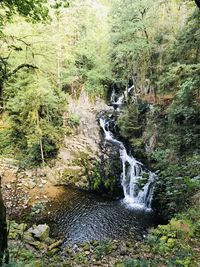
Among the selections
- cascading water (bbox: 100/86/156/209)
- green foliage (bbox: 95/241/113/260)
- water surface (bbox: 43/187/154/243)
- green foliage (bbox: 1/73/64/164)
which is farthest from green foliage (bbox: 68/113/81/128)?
green foliage (bbox: 95/241/113/260)

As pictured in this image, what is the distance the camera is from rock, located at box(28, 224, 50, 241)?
883 cm

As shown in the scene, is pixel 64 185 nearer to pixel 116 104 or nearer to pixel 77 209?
pixel 77 209

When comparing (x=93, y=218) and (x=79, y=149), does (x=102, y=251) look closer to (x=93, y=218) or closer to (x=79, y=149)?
(x=93, y=218)

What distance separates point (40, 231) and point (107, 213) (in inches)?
122

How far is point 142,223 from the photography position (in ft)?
33.9

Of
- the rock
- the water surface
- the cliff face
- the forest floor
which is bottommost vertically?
the water surface

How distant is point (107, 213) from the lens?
11.0m

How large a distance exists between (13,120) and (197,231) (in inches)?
436

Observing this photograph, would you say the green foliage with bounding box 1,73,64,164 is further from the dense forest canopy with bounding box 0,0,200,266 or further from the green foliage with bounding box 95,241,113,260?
the green foliage with bounding box 95,241,113,260

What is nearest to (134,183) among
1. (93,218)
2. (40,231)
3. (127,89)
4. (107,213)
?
(107,213)

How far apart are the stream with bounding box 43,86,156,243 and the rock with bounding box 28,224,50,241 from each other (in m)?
0.49

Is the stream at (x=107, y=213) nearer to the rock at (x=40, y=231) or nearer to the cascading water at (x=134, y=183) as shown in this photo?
the cascading water at (x=134, y=183)

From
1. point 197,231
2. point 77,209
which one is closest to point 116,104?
point 77,209

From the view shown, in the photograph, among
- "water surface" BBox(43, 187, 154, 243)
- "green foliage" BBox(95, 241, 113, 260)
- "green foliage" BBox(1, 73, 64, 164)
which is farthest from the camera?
"green foliage" BBox(1, 73, 64, 164)
